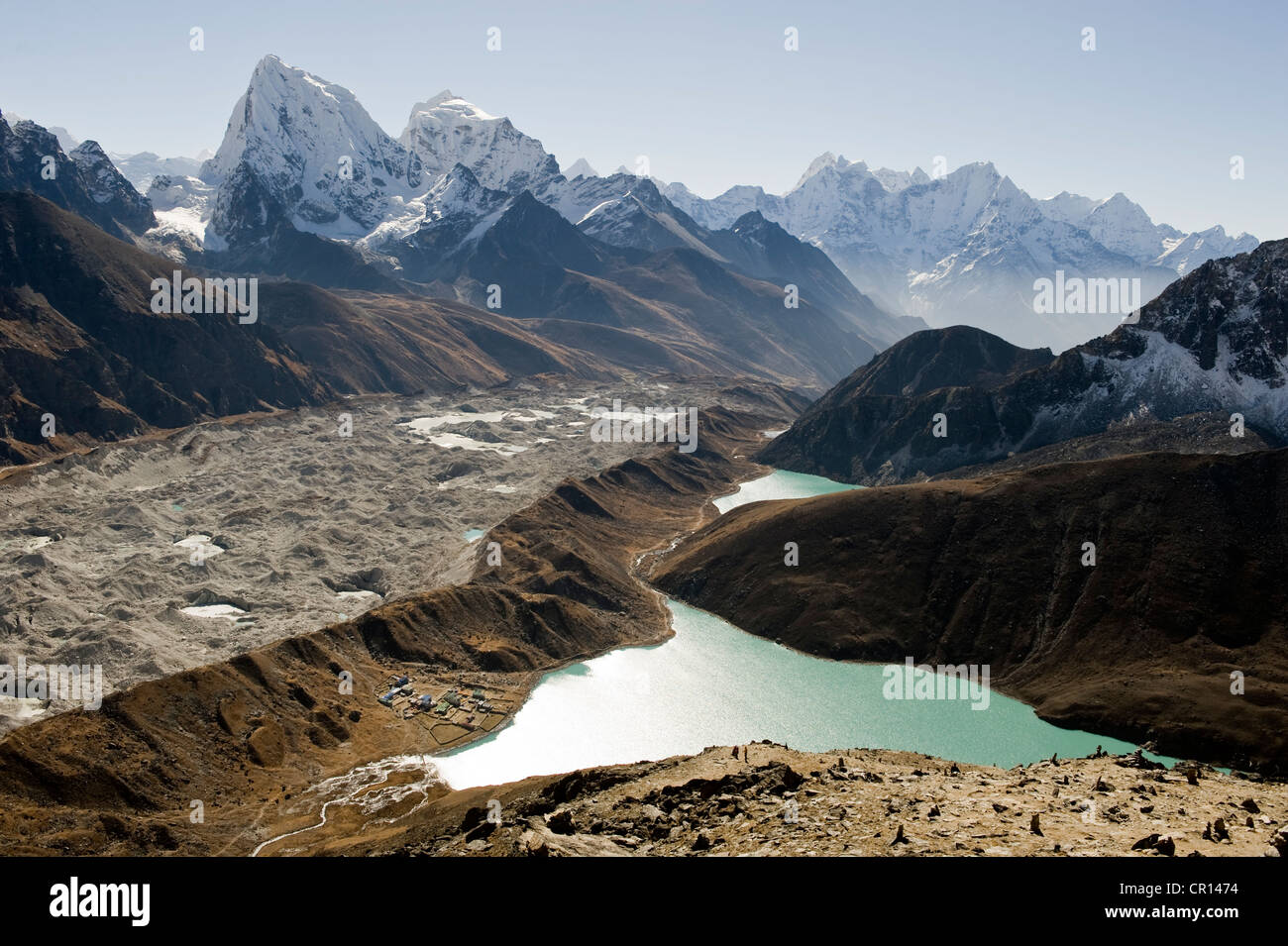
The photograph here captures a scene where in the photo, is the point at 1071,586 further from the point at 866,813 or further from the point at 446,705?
the point at 866,813

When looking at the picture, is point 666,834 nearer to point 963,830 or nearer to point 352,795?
point 963,830

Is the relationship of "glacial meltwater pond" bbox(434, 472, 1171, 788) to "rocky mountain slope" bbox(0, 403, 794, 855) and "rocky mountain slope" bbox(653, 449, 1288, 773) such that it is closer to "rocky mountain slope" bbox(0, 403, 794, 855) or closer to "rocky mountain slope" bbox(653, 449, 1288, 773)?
"rocky mountain slope" bbox(0, 403, 794, 855)

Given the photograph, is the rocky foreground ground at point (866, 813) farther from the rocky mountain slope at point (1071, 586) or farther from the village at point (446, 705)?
the rocky mountain slope at point (1071, 586)

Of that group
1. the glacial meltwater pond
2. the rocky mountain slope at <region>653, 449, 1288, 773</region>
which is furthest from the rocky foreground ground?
the rocky mountain slope at <region>653, 449, 1288, 773</region>

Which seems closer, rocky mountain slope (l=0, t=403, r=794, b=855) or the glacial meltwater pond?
rocky mountain slope (l=0, t=403, r=794, b=855)

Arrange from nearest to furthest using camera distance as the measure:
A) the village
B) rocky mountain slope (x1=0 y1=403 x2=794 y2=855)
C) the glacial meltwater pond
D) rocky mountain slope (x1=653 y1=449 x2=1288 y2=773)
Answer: rocky mountain slope (x1=0 y1=403 x2=794 y2=855) → the glacial meltwater pond → the village → rocky mountain slope (x1=653 y1=449 x2=1288 y2=773)

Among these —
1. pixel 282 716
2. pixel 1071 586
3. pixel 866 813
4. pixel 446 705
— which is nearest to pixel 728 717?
pixel 446 705
